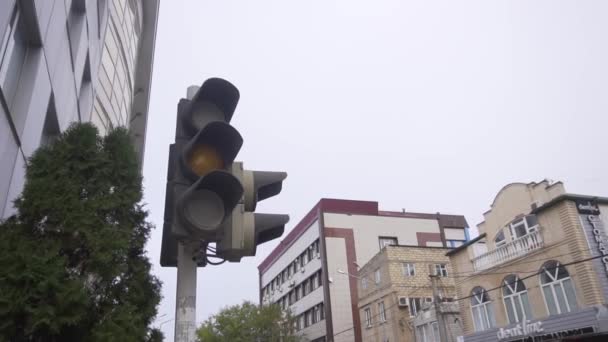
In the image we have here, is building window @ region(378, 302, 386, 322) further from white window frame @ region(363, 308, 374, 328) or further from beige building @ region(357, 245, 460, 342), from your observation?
white window frame @ region(363, 308, 374, 328)

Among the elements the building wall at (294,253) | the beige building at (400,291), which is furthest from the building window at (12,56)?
the building wall at (294,253)

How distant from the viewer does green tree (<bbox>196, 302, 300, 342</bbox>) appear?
36.9 metres

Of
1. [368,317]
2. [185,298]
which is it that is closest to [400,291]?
[368,317]

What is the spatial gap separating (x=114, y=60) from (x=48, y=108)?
1164 cm

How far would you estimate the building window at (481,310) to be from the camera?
72.9 feet

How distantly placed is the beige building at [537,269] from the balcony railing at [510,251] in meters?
0.04

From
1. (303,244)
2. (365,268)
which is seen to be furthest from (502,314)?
(303,244)

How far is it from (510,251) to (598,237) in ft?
12.3

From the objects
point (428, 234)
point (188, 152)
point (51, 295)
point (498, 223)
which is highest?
point (428, 234)

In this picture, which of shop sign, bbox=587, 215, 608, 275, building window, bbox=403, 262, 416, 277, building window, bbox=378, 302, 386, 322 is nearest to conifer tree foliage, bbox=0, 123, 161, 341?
shop sign, bbox=587, 215, 608, 275

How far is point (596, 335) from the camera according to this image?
16.9 metres

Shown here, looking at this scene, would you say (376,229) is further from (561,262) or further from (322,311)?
(561,262)

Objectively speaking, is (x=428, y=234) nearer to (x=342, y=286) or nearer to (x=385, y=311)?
(x=342, y=286)

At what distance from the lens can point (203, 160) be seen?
300cm
